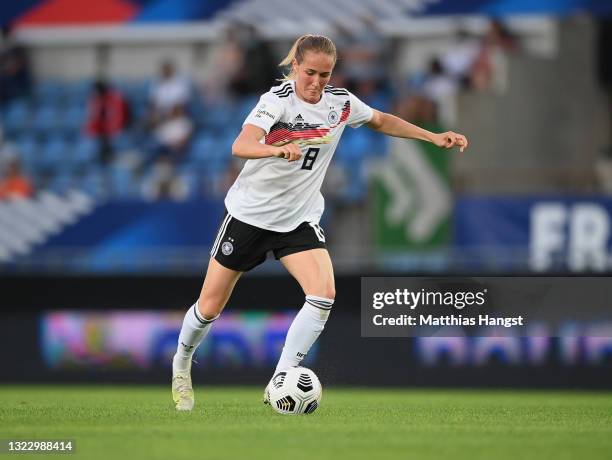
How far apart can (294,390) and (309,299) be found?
54cm

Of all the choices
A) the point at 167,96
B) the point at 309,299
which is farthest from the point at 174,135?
the point at 309,299

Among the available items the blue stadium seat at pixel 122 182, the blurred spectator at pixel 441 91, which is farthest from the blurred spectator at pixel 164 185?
the blurred spectator at pixel 441 91

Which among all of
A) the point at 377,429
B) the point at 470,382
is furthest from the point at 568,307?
the point at 470,382

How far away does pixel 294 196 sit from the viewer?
26.2 feet

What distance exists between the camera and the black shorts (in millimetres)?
8031

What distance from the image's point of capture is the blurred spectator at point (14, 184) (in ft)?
51.6

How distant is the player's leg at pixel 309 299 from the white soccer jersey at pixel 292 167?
0.78ft

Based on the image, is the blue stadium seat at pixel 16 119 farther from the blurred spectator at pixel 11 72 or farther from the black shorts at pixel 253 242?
the black shorts at pixel 253 242

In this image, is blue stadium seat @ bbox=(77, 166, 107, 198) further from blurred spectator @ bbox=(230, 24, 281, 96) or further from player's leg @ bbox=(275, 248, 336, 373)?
player's leg @ bbox=(275, 248, 336, 373)

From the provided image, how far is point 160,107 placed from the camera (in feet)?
58.0

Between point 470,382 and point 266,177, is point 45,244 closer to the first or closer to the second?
point 470,382

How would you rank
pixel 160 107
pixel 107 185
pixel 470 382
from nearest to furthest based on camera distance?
pixel 470 382 < pixel 107 185 < pixel 160 107

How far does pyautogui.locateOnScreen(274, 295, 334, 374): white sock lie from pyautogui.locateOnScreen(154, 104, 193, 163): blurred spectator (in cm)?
933

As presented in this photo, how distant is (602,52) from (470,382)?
219 inches
